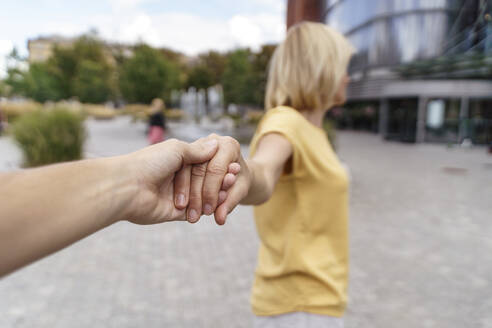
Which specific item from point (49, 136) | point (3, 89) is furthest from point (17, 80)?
point (49, 136)

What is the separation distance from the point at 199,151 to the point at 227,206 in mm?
161

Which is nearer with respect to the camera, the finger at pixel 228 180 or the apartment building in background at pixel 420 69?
the finger at pixel 228 180

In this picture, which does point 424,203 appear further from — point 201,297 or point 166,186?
point 166,186

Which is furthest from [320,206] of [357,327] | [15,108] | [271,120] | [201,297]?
[15,108]

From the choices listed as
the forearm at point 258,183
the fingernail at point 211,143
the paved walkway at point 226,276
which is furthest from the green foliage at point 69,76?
the fingernail at point 211,143

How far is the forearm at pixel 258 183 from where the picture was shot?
1105 millimetres

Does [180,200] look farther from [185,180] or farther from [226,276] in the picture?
[226,276]

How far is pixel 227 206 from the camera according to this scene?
0.91m

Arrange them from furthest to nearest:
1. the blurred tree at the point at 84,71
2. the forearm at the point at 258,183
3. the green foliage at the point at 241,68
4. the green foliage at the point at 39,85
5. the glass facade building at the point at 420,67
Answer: the blurred tree at the point at 84,71 → the green foliage at the point at 39,85 → the green foliage at the point at 241,68 → the glass facade building at the point at 420,67 → the forearm at the point at 258,183

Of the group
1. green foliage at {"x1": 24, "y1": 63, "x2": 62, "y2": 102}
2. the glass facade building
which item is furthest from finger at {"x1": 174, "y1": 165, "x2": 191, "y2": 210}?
green foliage at {"x1": 24, "y1": 63, "x2": 62, "y2": 102}

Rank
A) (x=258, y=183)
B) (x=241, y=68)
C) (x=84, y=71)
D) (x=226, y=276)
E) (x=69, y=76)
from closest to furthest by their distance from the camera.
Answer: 1. (x=258, y=183)
2. (x=226, y=276)
3. (x=241, y=68)
4. (x=84, y=71)
5. (x=69, y=76)

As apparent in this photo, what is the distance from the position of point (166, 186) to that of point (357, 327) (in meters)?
2.93

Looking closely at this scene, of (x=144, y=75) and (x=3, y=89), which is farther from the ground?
(x=144, y=75)

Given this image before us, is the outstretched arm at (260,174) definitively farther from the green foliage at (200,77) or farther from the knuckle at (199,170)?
the green foliage at (200,77)
